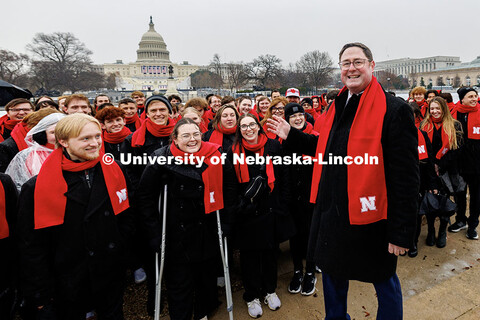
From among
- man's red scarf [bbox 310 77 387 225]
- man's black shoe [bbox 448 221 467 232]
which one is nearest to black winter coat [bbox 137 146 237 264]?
man's red scarf [bbox 310 77 387 225]

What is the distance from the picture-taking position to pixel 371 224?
213cm

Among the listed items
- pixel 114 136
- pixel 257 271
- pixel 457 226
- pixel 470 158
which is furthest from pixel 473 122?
pixel 114 136

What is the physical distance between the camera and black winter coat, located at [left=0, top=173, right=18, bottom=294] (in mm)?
2266

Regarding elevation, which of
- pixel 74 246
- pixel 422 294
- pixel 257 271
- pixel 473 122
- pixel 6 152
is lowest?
pixel 422 294

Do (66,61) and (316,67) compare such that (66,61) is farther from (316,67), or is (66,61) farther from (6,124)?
(6,124)

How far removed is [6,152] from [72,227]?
1963 mm

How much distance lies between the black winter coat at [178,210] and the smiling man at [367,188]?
1115mm

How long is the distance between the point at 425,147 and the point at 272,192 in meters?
2.20

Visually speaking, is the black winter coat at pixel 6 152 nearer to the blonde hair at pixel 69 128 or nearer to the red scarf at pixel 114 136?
the red scarf at pixel 114 136

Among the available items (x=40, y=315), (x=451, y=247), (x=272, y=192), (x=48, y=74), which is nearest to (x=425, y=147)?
(x=451, y=247)

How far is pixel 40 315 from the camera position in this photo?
2.31 m

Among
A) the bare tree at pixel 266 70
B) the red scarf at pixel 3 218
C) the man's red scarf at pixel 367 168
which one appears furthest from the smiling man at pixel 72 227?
the bare tree at pixel 266 70

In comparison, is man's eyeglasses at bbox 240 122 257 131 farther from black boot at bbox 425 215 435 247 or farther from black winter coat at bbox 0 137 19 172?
black boot at bbox 425 215 435 247

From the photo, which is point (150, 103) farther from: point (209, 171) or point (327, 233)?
→ point (327, 233)
